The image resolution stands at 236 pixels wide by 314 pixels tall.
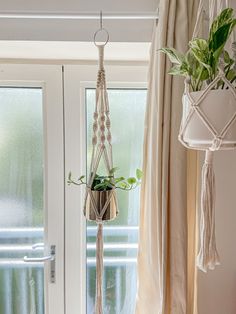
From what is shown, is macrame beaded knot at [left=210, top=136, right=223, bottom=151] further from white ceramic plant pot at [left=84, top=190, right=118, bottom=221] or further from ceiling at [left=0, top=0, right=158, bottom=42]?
ceiling at [left=0, top=0, right=158, bottom=42]

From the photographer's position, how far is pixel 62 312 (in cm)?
152

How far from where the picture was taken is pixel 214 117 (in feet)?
2.18

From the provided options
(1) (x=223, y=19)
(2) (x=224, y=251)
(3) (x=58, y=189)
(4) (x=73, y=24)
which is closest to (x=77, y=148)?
(3) (x=58, y=189)

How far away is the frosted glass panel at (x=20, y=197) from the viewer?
4.76 ft

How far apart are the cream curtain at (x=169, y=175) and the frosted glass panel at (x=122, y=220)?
394 millimetres

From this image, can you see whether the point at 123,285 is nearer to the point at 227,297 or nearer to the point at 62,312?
the point at 62,312

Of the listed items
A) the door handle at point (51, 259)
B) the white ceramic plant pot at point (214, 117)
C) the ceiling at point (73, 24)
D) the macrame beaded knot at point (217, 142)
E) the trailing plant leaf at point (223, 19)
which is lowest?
the door handle at point (51, 259)

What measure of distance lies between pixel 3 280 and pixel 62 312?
0.37 meters

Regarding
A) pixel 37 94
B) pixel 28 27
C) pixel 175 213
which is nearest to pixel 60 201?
pixel 37 94

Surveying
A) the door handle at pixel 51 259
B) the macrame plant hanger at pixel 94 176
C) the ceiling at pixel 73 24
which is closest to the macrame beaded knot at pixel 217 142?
the macrame plant hanger at pixel 94 176

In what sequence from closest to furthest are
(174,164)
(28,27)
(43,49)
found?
(174,164)
(28,27)
(43,49)

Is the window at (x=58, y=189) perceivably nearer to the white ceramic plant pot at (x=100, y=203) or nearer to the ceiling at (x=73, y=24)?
the ceiling at (x=73, y=24)

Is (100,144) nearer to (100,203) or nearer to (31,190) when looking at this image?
(100,203)

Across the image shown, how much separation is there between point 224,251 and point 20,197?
41.2 inches
